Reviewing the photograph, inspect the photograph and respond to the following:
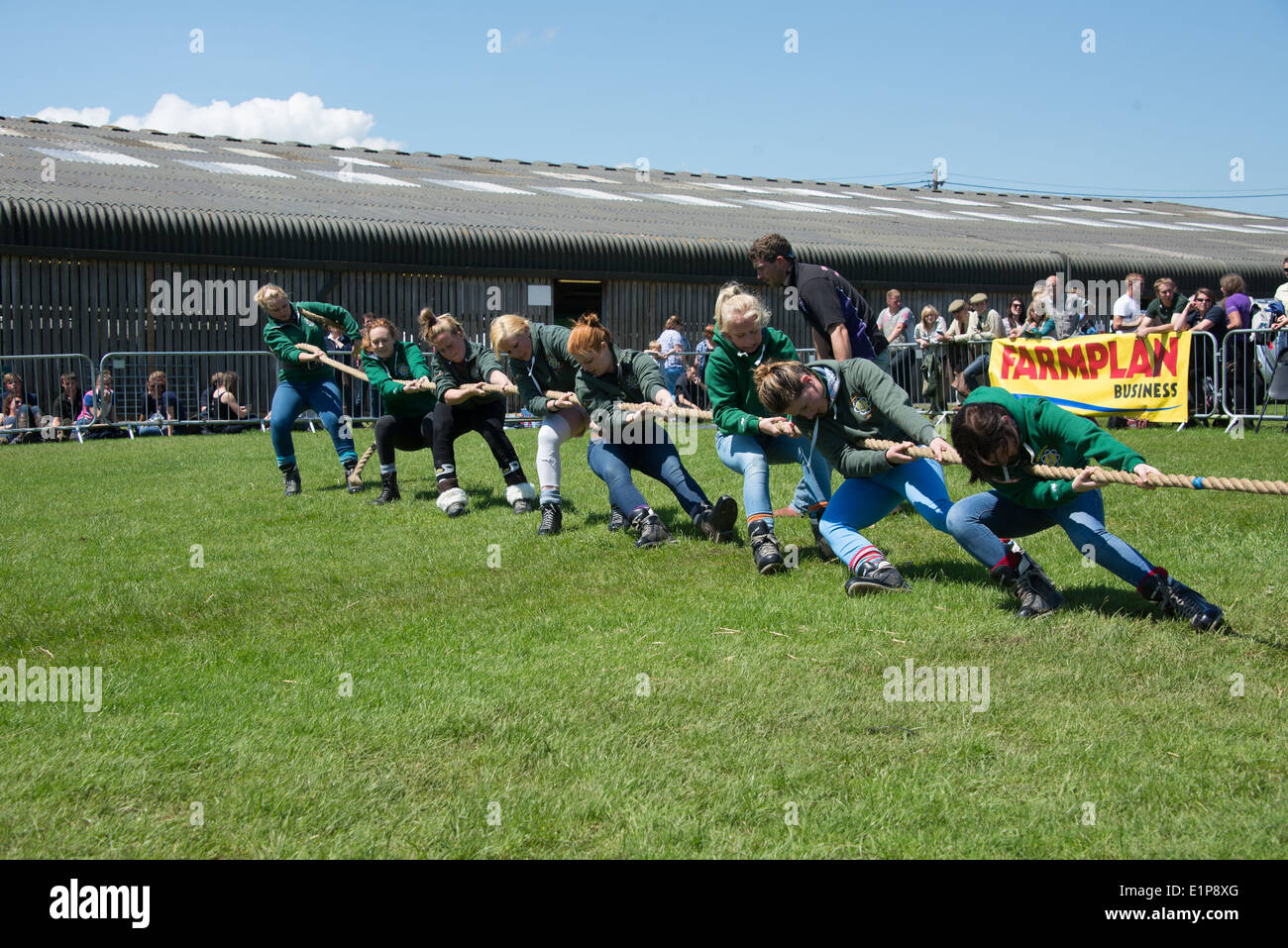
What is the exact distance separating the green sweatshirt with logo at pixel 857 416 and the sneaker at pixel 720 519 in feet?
3.40

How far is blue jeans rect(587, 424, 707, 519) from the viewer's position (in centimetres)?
770

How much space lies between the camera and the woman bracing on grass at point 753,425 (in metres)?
6.60

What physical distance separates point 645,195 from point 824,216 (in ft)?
16.0

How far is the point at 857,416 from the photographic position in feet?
20.3

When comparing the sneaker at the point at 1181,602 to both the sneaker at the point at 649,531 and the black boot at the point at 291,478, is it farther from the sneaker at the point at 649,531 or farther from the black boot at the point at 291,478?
the black boot at the point at 291,478

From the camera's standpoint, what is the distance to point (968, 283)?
1005 inches

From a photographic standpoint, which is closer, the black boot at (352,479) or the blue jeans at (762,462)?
the blue jeans at (762,462)

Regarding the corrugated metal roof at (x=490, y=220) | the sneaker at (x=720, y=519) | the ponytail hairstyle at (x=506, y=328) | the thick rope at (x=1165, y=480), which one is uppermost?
the corrugated metal roof at (x=490, y=220)

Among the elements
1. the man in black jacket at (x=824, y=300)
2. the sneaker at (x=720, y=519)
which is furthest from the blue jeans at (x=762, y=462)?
the man in black jacket at (x=824, y=300)

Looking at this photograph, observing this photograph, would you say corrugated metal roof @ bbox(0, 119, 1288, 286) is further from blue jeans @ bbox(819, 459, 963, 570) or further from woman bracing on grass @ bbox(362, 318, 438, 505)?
blue jeans @ bbox(819, 459, 963, 570)

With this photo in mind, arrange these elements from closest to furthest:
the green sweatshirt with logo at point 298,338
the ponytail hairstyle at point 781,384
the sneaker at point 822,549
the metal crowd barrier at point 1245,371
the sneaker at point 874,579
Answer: the sneaker at point 874,579 → the ponytail hairstyle at point 781,384 → the sneaker at point 822,549 → the green sweatshirt with logo at point 298,338 → the metal crowd barrier at point 1245,371

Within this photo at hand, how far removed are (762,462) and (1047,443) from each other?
216 cm

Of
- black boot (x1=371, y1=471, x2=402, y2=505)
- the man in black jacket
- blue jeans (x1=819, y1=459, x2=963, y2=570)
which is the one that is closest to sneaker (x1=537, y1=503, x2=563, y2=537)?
black boot (x1=371, y1=471, x2=402, y2=505)
